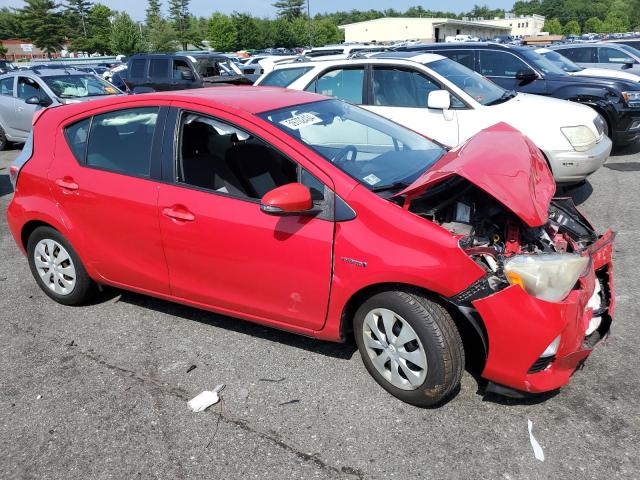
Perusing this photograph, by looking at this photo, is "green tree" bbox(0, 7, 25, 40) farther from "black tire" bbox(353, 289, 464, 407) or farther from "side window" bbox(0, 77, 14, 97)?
"black tire" bbox(353, 289, 464, 407)

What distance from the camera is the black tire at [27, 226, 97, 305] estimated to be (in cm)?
399

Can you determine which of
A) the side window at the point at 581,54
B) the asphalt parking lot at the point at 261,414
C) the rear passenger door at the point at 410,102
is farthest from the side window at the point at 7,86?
the side window at the point at 581,54

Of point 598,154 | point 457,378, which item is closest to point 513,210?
point 457,378

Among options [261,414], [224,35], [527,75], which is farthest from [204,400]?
[224,35]

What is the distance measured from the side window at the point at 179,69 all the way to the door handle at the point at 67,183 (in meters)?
11.2

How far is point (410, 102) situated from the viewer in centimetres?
651

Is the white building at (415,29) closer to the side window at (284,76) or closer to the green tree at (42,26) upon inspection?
the green tree at (42,26)

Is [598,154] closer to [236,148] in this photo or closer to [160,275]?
[236,148]

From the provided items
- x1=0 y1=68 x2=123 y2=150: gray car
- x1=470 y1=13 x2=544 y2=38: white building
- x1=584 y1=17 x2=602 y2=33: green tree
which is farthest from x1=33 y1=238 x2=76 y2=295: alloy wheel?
x1=584 y1=17 x2=602 y2=33: green tree

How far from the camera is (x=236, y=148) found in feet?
11.7

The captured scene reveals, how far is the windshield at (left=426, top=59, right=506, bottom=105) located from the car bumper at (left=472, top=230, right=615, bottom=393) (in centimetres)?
418

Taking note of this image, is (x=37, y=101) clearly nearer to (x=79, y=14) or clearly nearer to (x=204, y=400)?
(x=204, y=400)

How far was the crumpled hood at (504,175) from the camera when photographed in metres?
2.74

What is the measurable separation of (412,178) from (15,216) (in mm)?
3033
